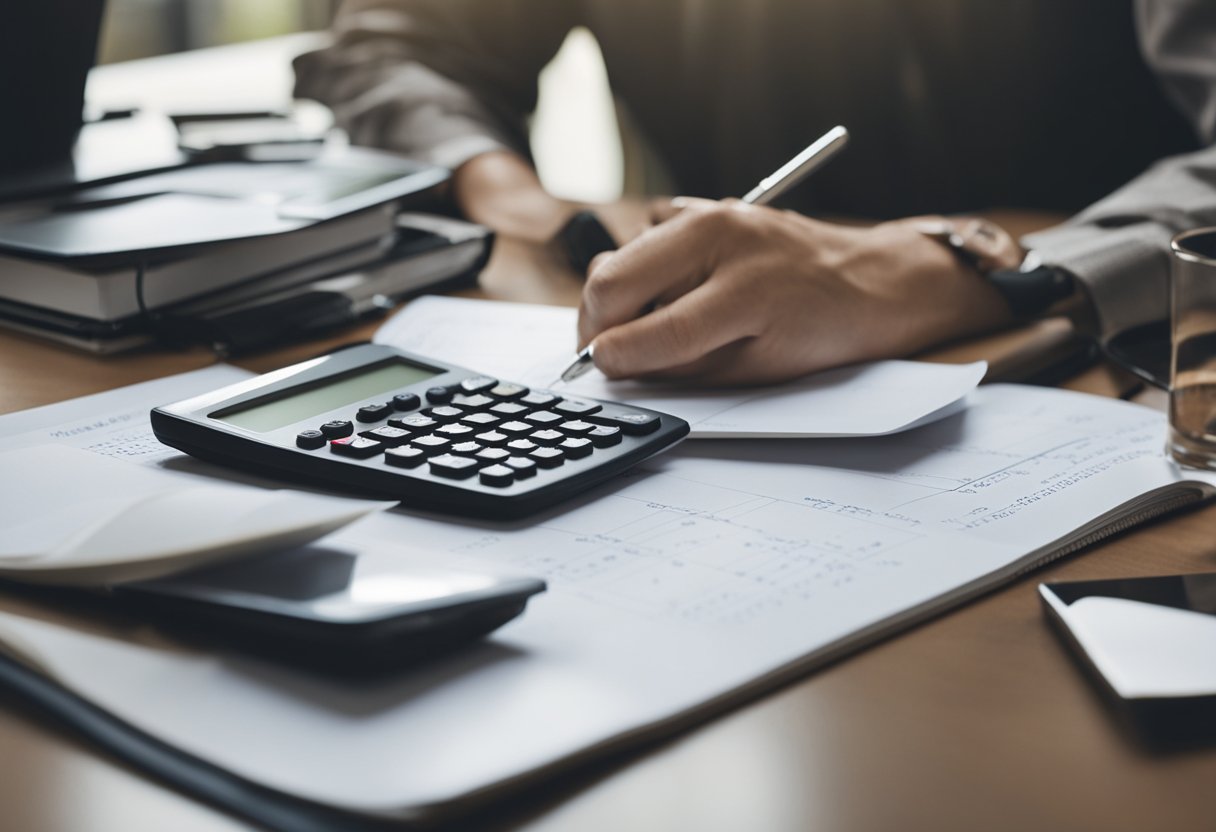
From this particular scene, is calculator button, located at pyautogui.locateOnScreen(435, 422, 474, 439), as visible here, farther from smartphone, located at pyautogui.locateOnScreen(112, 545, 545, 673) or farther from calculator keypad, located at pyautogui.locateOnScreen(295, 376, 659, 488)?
smartphone, located at pyautogui.locateOnScreen(112, 545, 545, 673)

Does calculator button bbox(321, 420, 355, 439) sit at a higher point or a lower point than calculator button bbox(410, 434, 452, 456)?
higher

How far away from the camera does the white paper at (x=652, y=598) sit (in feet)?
1.01

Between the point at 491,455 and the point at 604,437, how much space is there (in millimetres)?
52

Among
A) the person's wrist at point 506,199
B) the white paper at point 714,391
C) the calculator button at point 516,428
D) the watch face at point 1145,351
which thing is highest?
the person's wrist at point 506,199

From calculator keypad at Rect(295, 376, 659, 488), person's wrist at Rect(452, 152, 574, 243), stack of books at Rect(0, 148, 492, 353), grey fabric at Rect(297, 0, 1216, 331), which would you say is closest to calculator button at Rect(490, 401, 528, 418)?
calculator keypad at Rect(295, 376, 659, 488)

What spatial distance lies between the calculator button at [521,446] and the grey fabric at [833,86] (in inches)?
27.1

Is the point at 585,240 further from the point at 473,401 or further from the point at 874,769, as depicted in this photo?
the point at 874,769

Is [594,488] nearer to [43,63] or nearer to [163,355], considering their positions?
[163,355]

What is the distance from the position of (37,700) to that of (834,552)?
0.27 m

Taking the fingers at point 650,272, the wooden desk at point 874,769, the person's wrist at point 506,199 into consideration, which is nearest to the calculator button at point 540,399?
the fingers at point 650,272

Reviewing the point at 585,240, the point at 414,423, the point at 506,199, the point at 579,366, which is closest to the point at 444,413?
the point at 414,423

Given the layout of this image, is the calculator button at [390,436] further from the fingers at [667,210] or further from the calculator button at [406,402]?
the fingers at [667,210]

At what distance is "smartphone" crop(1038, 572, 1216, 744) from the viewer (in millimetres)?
327

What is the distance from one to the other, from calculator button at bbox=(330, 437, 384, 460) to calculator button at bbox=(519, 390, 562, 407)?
8 cm
